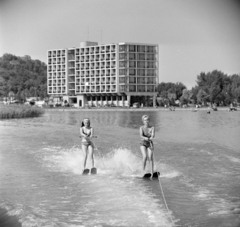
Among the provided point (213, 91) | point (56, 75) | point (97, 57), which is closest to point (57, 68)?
point (56, 75)

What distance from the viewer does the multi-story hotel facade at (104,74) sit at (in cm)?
13125

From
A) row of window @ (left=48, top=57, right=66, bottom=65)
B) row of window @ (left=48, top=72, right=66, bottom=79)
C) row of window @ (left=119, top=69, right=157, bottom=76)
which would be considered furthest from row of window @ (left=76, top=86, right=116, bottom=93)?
row of window @ (left=48, top=57, right=66, bottom=65)

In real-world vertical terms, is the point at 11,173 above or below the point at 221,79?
below

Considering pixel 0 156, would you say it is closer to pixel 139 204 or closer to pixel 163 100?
pixel 139 204

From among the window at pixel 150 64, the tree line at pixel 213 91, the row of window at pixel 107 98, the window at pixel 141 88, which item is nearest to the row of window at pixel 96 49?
the window at pixel 150 64

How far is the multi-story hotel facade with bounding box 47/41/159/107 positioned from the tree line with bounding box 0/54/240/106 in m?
6.07

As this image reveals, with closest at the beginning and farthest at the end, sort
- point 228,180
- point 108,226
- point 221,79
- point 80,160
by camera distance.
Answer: point 108,226 → point 228,180 → point 80,160 → point 221,79

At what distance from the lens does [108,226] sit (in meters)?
7.75

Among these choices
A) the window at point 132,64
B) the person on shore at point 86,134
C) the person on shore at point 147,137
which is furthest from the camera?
the window at point 132,64

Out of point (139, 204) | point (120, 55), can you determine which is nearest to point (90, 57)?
point (120, 55)

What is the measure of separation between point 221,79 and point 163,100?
23235mm

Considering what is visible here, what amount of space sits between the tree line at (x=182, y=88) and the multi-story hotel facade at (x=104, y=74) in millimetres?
6072

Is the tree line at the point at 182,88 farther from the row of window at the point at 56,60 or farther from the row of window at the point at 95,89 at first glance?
the row of window at the point at 95,89

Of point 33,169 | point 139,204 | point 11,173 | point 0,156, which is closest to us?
point 139,204
